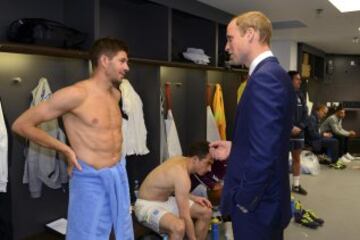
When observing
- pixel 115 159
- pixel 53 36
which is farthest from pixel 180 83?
pixel 115 159

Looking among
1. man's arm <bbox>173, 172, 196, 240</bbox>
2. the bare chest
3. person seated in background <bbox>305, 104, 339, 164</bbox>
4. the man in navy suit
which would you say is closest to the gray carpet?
person seated in background <bbox>305, 104, 339, 164</bbox>

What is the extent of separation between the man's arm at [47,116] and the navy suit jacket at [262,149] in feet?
2.89

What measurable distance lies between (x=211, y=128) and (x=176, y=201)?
5.77 feet

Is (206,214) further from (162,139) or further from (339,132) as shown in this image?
(339,132)

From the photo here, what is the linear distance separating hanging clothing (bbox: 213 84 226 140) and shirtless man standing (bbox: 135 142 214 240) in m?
1.59

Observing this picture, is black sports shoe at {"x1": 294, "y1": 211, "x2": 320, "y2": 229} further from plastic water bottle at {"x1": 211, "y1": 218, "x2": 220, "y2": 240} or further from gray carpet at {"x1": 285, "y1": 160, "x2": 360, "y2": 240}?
plastic water bottle at {"x1": 211, "y1": 218, "x2": 220, "y2": 240}

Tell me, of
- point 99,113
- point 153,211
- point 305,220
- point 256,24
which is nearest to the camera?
point 256,24

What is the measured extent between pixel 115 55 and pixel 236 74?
3090 mm

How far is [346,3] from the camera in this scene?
379cm

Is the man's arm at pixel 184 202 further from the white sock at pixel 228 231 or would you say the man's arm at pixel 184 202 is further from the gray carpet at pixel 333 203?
the gray carpet at pixel 333 203

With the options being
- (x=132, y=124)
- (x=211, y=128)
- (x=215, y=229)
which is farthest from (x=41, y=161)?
(x=211, y=128)

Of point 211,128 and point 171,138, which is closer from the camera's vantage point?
point 171,138

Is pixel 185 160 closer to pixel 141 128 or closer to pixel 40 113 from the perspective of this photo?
pixel 141 128

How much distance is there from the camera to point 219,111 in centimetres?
434
